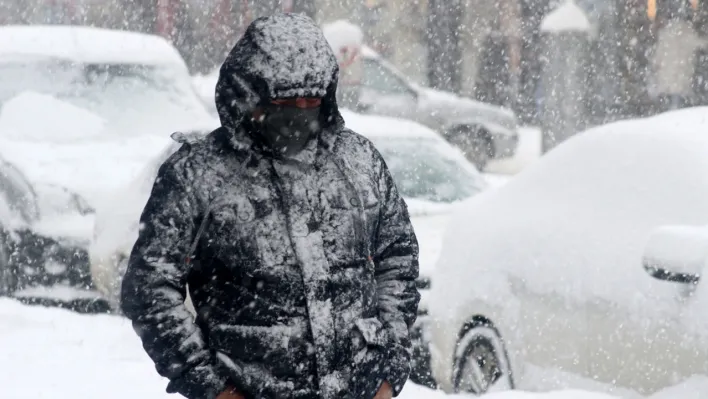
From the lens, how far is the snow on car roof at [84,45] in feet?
43.5

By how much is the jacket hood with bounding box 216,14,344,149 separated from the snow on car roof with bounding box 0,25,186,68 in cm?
992

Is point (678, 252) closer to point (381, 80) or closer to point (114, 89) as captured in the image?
point (114, 89)

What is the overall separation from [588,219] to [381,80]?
15.4 metres

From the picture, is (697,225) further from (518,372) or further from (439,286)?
(439,286)

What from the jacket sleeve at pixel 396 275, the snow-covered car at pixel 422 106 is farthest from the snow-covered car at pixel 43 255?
the snow-covered car at pixel 422 106

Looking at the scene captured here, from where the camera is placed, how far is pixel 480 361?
7.14 m

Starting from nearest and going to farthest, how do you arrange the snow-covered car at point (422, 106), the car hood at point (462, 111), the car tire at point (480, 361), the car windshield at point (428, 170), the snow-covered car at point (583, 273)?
1. the snow-covered car at point (583, 273)
2. the car tire at point (480, 361)
3. the car windshield at point (428, 170)
4. the snow-covered car at point (422, 106)
5. the car hood at point (462, 111)

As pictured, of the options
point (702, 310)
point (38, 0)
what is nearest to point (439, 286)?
point (702, 310)

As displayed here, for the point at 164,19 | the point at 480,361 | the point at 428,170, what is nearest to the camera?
the point at 480,361

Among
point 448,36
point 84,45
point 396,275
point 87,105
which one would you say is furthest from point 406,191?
point 448,36

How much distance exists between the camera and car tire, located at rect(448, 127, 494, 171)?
21516mm

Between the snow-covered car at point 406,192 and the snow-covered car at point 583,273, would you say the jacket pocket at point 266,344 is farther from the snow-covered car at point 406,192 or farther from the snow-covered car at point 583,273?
the snow-covered car at point 406,192

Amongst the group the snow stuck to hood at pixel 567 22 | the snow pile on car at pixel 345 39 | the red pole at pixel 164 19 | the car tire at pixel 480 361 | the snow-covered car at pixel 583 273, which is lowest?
the red pole at pixel 164 19

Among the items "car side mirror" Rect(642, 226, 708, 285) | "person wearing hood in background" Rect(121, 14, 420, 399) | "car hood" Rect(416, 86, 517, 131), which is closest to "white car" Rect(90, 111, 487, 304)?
"car side mirror" Rect(642, 226, 708, 285)
